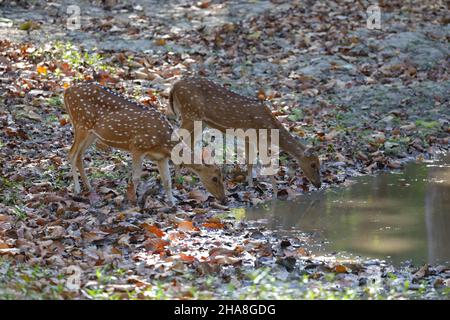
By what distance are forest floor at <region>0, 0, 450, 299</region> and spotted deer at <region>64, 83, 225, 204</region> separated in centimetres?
31

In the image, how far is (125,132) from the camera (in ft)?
37.0

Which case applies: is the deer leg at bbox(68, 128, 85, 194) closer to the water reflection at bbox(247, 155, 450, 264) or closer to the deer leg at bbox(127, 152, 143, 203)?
the deer leg at bbox(127, 152, 143, 203)

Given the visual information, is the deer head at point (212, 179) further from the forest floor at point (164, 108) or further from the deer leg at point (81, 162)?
the deer leg at point (81, 162)

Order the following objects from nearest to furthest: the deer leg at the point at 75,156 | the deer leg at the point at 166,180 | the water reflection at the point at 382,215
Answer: the water reflection at the point at 382,215
the deer leg at the point at 166,180
the deer leg at the point at 75,156

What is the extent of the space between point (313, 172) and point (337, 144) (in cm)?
163

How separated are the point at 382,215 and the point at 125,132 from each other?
3.21 metres

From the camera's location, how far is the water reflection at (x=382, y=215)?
955 centimetres

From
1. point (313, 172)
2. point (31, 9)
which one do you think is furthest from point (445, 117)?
point (31, 9)

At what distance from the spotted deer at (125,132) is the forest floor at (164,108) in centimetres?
31

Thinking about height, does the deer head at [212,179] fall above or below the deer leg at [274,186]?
above

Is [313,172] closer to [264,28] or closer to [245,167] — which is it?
[245,167]

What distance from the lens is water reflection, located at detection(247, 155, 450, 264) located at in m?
9.55

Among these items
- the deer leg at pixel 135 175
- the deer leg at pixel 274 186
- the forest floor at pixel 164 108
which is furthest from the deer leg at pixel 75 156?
the deer leg at pixel 274 186

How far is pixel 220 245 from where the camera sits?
31.1ft
